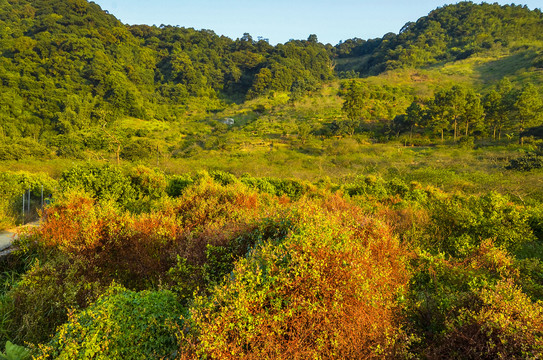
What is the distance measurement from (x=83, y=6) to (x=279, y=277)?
105960mm

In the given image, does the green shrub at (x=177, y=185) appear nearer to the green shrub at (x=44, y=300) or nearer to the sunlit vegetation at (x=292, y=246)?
the sunlit vegetation at (x=292, y=246)

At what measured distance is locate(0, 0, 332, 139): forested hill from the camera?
154ft

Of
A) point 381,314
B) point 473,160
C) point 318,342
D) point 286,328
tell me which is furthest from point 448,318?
point 473,160

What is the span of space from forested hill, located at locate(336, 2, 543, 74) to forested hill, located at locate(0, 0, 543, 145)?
30cm

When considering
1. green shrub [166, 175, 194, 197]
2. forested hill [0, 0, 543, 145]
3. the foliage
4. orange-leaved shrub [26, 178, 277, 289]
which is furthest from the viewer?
forested hill [0, 0, 543, 145]

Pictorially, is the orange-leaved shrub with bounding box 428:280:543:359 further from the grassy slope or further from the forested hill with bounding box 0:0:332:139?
the forested hill with bounding box 0:0:332:139

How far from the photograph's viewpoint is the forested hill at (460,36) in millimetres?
68625

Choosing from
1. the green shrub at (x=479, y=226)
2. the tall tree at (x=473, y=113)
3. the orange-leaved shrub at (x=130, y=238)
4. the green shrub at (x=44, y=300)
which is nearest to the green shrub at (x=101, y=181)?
the orange-leaved shrub at (x=130, y=238)

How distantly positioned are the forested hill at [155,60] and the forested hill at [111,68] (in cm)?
20

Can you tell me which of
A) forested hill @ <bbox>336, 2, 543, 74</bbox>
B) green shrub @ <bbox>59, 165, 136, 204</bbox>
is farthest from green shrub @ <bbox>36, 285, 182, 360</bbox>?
forested hill @ <bbox>336, 2, 543, 74</bbox>

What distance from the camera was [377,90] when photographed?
4928 cm

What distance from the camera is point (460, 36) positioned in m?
81.1

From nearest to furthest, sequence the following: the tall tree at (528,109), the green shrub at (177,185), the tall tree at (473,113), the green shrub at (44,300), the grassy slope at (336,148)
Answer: the green shrub at (44,300) < the green shrub at (177,185) < the grassy slope at (336,148) < the tall tree at (528,109) < the tall tree at (473,113)

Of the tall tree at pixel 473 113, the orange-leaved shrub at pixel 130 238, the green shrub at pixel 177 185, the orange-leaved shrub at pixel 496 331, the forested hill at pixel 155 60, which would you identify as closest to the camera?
the orange-leaved shrub at pixel 496 331
